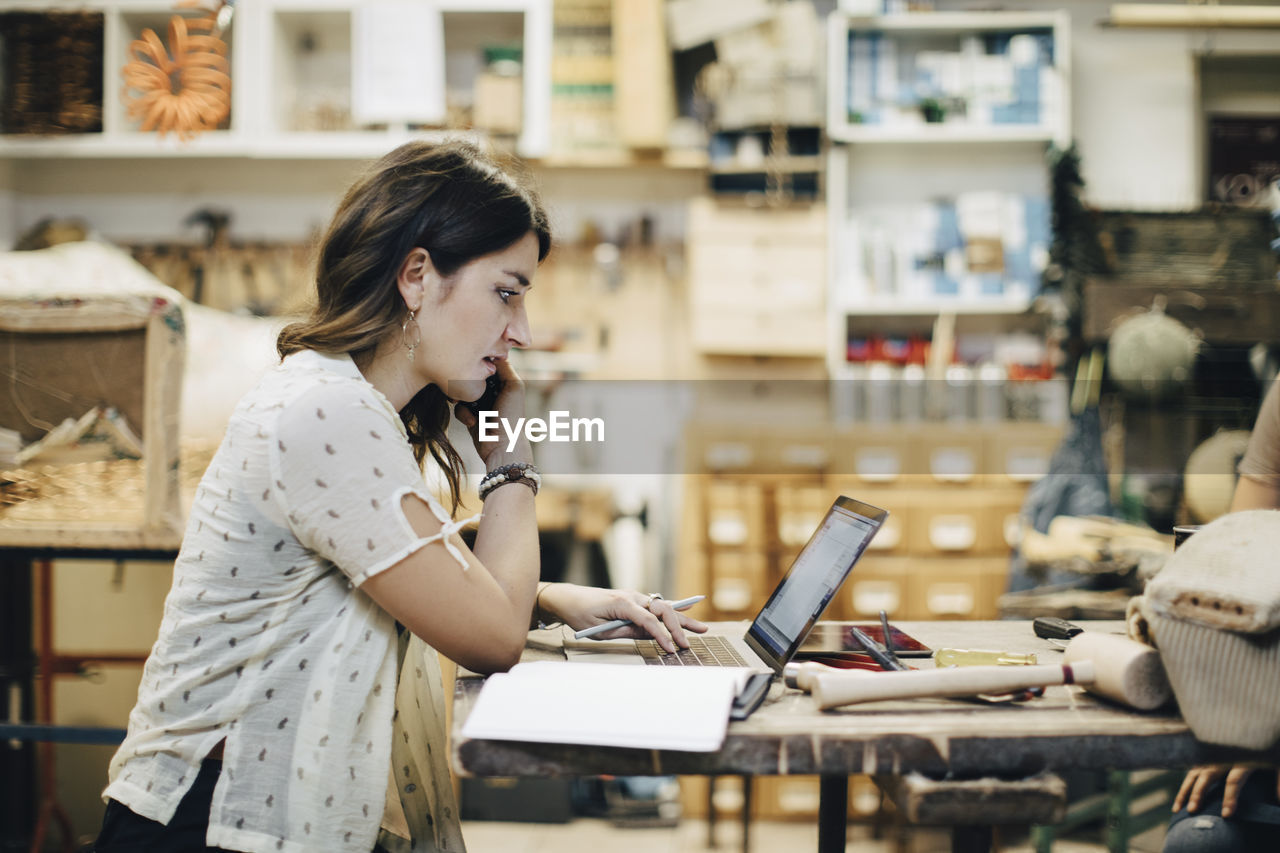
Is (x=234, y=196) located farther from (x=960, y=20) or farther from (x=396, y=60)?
(x=960, y=20)

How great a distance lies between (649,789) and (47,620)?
1929 millimetres

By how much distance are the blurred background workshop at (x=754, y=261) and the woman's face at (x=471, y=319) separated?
172 cm

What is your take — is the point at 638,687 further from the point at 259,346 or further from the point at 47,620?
the point at 259,346

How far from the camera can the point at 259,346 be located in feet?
10.3

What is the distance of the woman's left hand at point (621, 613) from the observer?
1315mm

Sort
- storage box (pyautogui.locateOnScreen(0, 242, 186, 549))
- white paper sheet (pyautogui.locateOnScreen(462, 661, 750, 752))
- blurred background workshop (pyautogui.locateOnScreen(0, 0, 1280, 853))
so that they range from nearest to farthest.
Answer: white paper sheet (pyautogui.locateOnScreen(462, 661, 750, 752)) → storage box (pyautogui.locateOnScreen(0, 242, 186, 549)) → blurred background workshop (pyautogui.locateOnScreen(0, 0, 1280, 853))

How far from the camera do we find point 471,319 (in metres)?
1.30

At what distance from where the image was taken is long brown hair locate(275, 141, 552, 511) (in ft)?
4.13

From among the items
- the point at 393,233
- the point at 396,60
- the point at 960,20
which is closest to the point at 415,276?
the point at 393,233

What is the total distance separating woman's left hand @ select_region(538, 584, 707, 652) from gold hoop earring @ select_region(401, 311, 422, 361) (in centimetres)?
42

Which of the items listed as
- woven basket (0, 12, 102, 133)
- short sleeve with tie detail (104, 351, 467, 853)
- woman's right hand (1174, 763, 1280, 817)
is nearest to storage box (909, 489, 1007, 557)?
woman's right hand (1174, 763, 1280, 817)

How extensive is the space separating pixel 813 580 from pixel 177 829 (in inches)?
31.8

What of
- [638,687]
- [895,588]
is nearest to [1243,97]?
[895,588]

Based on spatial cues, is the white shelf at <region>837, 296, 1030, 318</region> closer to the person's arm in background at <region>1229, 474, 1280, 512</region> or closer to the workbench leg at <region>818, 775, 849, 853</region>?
the person's arm in background at <region>1229, 474, 1280, 512</region>
